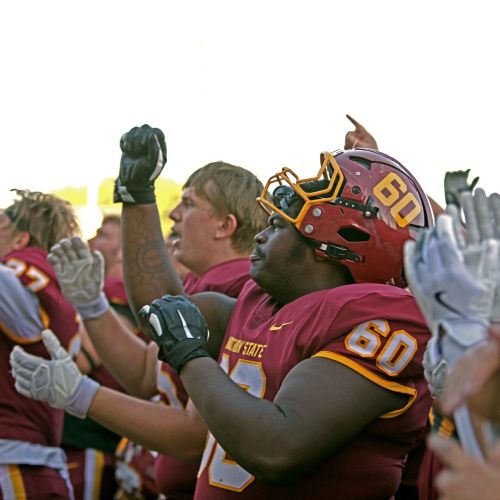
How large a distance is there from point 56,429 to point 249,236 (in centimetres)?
138

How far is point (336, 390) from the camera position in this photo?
2742 mm

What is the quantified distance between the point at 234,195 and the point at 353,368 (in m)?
1.74

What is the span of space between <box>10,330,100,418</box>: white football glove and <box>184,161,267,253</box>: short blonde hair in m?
0.89

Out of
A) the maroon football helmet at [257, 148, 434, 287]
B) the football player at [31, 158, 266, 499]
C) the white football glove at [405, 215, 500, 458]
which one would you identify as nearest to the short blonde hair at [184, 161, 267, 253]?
the football player at [31, 158, 266, 499]

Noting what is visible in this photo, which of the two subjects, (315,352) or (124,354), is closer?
(315,352)

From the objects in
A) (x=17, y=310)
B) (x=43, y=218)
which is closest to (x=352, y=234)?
(x=17, y=310)

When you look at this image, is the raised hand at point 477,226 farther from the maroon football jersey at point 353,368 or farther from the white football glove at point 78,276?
the white football glove at point 78,276

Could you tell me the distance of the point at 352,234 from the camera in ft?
10.6

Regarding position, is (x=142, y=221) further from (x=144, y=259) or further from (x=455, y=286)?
(x=455, y=286)

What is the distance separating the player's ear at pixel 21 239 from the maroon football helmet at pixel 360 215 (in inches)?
96.3

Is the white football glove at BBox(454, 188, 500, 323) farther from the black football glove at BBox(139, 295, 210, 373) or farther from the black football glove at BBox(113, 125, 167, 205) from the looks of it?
the black football glove at BBox(113, 125, 167, 205)

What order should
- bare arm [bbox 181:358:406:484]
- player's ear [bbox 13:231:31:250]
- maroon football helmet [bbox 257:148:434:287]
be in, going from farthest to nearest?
player's ear [bbox 13:231:31:250] < maroon football helmet [bbox 257:148:434:287] < bare arm [bbox 181:358:406:484]

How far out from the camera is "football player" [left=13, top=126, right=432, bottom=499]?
273 centimetres

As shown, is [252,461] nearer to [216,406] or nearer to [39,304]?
[216,406]
